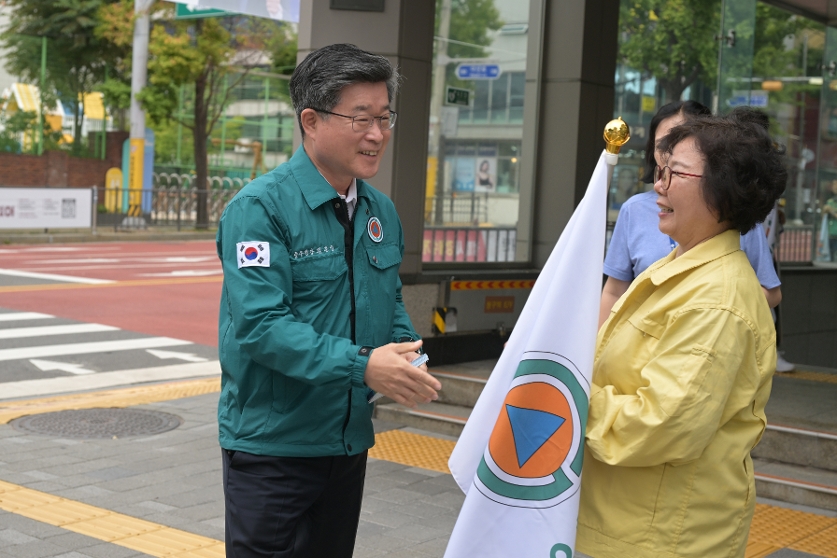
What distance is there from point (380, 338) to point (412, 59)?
15.8 feet

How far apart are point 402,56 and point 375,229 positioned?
4623 millimetres

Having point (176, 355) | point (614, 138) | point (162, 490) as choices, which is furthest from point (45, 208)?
point (614, 138)

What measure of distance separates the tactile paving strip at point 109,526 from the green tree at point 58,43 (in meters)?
29.2

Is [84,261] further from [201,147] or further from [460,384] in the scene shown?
[460,384]

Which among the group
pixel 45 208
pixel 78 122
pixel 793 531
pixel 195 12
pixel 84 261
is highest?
pixel 195 12

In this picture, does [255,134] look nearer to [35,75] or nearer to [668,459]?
[35,75]

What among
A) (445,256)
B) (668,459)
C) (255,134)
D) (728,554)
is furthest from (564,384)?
(255,134)

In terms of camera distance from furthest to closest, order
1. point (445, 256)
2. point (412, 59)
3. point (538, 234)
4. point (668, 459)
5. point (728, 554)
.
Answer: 1. point (538, 234)
2. point (445, 256)
3. point (412, 59)
4. point (728, 554)
5. point (668, 459)

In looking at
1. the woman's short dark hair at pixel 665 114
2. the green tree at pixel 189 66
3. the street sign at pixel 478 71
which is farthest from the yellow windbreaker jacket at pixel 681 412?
the green tree at pixel 189 66

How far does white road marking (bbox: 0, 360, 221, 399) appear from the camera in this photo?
872 cm

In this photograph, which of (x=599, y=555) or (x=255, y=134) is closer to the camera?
(x=599, y=555)

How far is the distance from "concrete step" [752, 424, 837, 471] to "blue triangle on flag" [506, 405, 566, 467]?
4212 millimetres

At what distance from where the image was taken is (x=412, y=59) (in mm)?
7336

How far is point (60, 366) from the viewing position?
9828 mm
